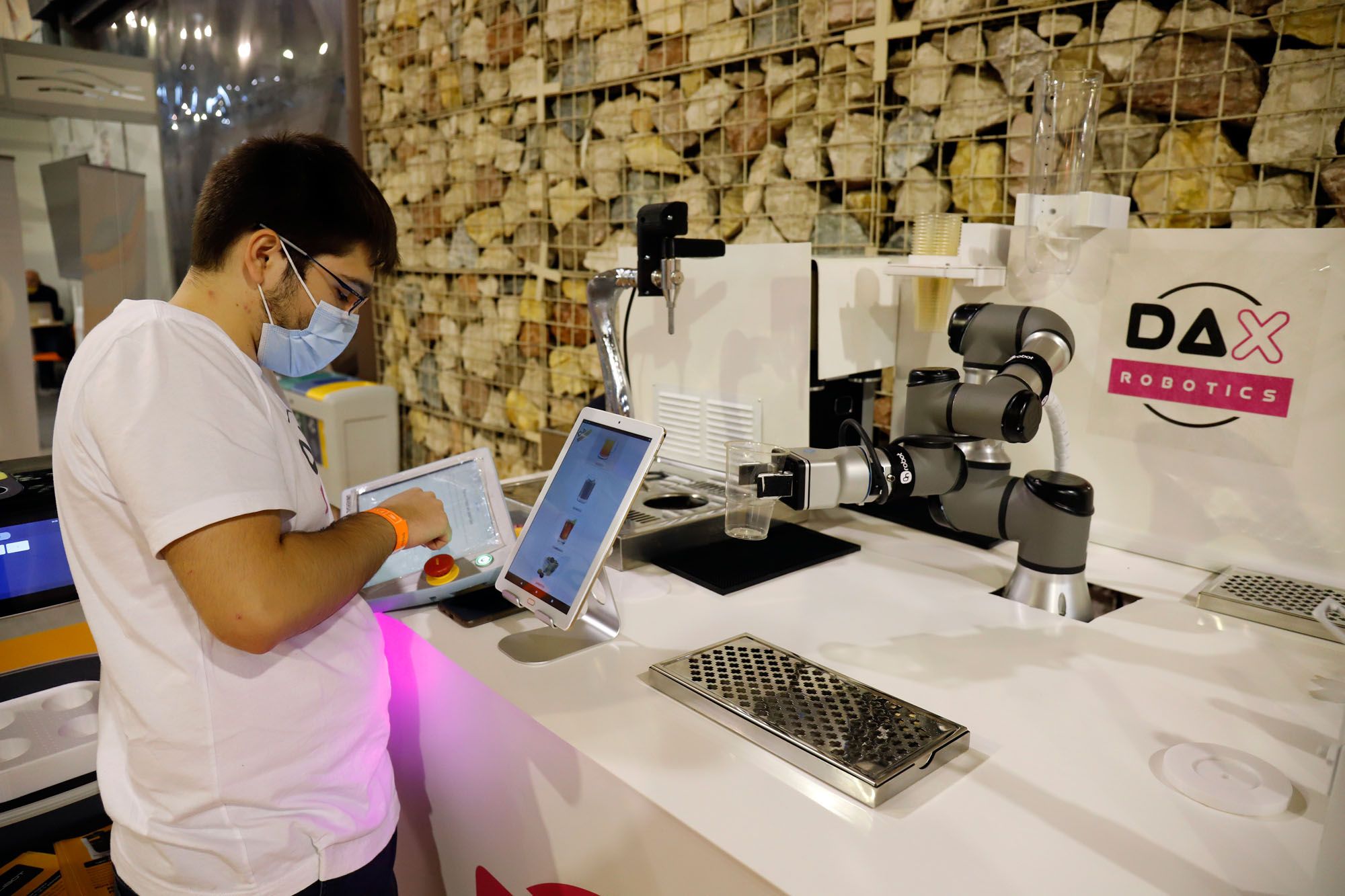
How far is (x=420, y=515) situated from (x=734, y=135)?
1.51 metres

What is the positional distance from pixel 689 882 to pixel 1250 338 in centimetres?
123

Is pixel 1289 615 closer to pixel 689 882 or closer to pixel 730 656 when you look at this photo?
pixel 730 656

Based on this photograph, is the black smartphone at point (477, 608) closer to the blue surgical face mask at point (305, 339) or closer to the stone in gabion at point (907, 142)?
the blue surgical face mask at point (305, 339)

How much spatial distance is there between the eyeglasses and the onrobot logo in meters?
1.28

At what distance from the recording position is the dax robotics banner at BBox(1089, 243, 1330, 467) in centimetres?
136

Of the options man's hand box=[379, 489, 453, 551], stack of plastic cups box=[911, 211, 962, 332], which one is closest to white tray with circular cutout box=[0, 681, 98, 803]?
man's hand box=[379, 489, 453, 551]

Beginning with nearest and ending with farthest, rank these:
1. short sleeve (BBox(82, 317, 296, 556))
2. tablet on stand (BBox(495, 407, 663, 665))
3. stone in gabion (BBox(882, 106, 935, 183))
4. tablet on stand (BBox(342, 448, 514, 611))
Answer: short sleeve (BBox(82, 317, 296, 556)) → tablet on stand (BBox(495, 407, 663, 665)) → tablet on stand (BBox(342, 448, 514, 611)) → stone in gabion (BBox(882, 106, 935, 183))

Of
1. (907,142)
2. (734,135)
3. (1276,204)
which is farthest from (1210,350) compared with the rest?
(734,135)

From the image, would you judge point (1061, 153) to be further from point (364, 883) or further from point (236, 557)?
point (364, 883)

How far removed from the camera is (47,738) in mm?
1228

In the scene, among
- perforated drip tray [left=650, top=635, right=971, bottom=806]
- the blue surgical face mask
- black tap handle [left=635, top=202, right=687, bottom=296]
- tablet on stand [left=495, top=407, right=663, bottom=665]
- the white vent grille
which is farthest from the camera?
the white vent grille

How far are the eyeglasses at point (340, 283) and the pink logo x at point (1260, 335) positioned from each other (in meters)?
1.36

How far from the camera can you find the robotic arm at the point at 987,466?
1149 millimetres

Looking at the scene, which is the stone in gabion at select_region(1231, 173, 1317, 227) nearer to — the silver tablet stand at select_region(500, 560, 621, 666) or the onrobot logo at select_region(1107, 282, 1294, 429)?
the onrobot logo at select_region(1107, 282, 1294, 429)
